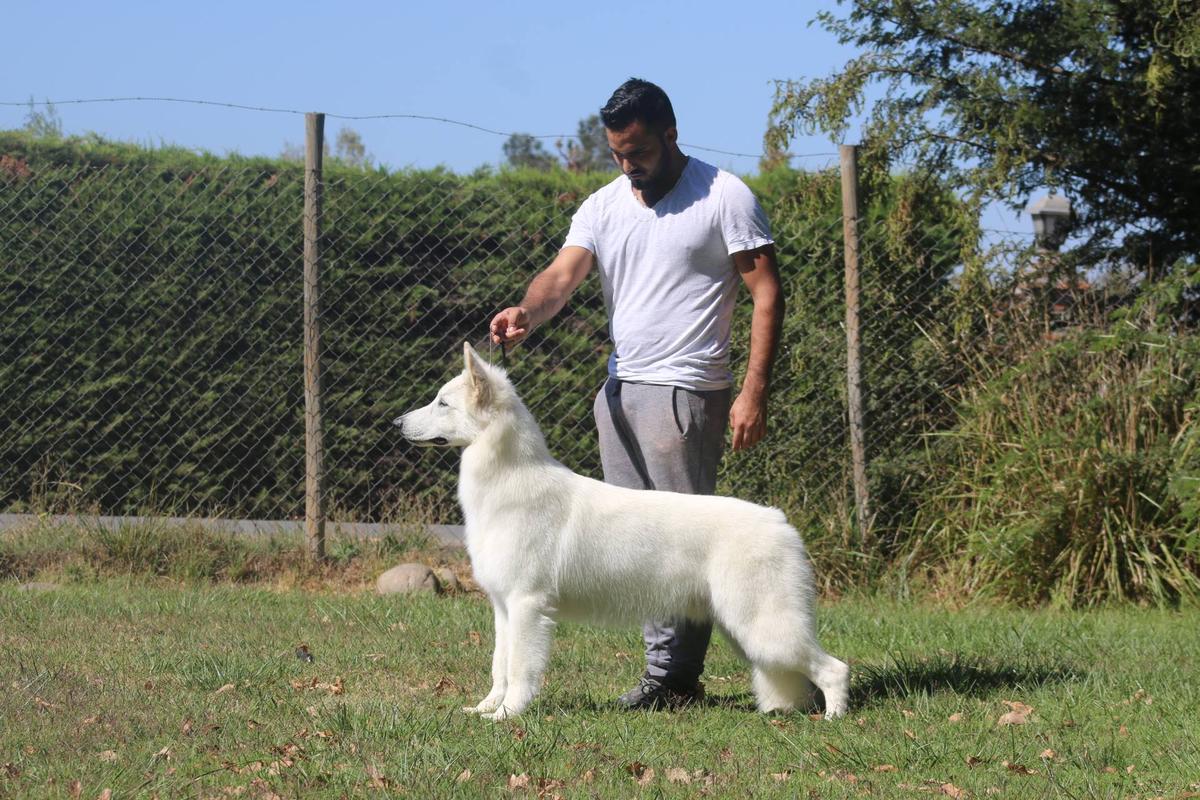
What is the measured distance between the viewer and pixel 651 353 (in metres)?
5.13

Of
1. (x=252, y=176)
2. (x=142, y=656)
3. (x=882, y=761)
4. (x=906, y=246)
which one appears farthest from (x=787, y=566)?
(x=252, y=176)

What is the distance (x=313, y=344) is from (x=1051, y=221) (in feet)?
19.3

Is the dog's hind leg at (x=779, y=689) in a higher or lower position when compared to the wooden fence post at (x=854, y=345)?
lower

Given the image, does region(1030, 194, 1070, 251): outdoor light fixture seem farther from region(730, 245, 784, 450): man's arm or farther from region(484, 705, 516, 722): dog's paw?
region(484, 705, 516, 722): dog's paw

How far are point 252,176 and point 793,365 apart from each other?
419 centimetres

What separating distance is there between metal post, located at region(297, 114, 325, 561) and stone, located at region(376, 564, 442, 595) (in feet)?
1.82

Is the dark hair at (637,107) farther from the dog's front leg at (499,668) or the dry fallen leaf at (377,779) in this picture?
the dry fallen leaf at (377,779)

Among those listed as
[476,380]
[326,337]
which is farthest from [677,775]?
[326,337]

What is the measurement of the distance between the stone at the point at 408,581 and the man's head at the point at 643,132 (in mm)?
3697

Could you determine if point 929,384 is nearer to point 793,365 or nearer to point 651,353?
point 793,365

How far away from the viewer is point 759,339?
199 inches

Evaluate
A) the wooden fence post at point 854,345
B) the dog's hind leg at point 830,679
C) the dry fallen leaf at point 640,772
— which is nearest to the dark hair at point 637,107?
the dog's hind leg at point 830,679

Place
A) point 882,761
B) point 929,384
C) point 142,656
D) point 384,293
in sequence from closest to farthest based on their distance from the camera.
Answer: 1. point 882,761
2. point 142,656
3. point 929,384
4. point 384,293

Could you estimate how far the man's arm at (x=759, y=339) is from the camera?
5.02m
